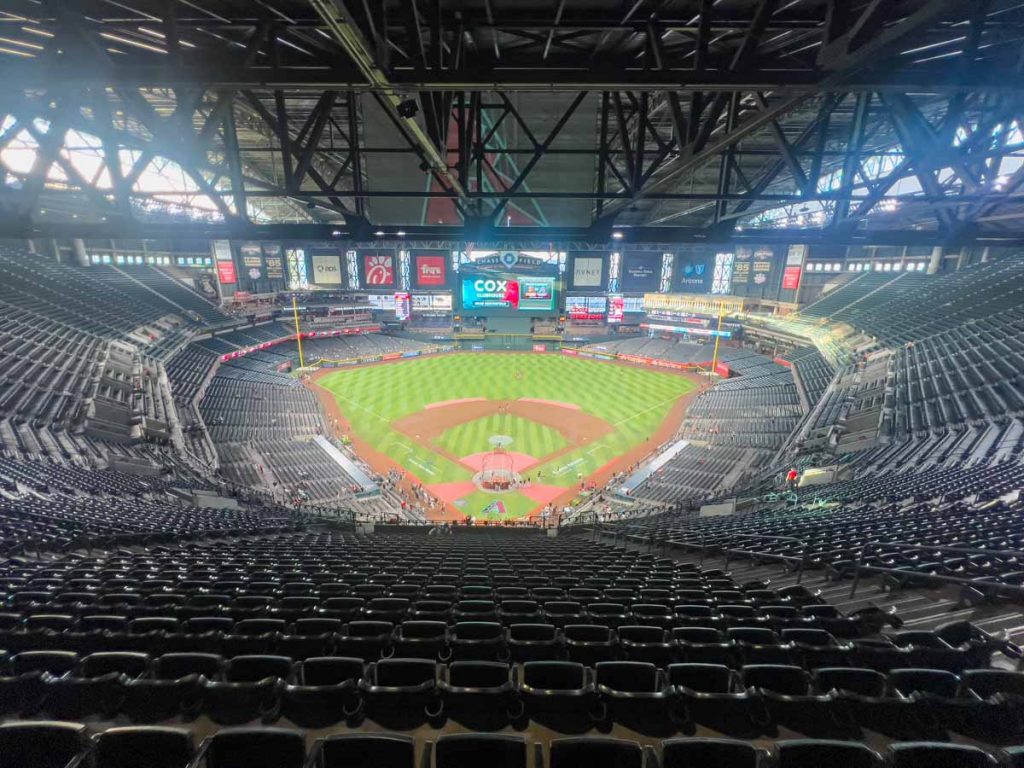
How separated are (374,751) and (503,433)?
106ft

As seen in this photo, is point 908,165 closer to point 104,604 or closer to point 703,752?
point 703,752

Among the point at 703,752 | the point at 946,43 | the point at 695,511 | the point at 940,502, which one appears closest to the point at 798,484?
the point at 695,511

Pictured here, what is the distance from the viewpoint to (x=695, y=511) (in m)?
21.0

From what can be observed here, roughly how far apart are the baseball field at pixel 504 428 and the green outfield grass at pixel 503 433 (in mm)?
78

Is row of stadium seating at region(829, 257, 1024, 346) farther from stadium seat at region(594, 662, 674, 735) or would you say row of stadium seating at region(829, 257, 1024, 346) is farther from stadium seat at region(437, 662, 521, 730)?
stadium seat at region(437, 662, 521, 730)

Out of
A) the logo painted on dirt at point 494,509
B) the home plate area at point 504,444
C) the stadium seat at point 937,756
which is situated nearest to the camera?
the stadium seat at point 937,756

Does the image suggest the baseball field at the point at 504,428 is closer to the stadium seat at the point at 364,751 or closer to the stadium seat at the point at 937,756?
the stadium seat at the point at 364,751

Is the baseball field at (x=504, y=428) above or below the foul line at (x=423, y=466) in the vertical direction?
above

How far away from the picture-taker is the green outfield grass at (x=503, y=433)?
3244 centimetres

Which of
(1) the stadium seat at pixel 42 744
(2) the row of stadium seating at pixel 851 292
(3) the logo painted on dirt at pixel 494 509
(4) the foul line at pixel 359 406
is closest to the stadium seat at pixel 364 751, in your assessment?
(1) the stadium seat at pixel 42 744

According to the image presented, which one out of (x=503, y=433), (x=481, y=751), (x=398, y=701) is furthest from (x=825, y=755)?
(x=503, y=433)

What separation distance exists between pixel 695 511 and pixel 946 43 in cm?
1886

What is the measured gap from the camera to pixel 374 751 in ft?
8.84

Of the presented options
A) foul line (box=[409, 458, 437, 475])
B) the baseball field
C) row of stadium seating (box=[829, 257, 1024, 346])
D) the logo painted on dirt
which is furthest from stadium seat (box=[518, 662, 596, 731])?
row of stadium seating (box=[829, 257, 1024, 346])
